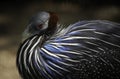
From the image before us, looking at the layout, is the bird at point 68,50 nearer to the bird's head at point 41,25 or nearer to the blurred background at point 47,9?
the bird's head at point 41,25

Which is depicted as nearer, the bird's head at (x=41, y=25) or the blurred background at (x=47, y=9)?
the bird's head at (x=41, y=25)

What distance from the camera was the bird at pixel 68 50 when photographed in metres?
1.92

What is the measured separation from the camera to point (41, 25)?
6.50ft

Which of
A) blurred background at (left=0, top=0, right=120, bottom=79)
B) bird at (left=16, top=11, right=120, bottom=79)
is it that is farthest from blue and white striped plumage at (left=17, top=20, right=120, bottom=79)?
blurred background at (left=0, top=0, right=120, bottom=79)

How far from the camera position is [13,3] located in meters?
3.44

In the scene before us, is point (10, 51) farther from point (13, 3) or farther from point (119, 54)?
point (119, 54)

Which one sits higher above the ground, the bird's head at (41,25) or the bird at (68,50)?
the bird's head at (41,25)

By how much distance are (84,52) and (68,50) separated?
0.08 metres

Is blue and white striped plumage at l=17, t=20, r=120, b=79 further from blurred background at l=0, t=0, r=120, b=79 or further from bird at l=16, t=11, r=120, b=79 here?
blurred background at l=0, t=0, r=120, b=79

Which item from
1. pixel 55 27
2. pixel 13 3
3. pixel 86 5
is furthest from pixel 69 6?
pixel 55 27

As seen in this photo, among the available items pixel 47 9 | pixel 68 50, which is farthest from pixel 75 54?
pixel 47 9

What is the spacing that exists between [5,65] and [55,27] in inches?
31.1

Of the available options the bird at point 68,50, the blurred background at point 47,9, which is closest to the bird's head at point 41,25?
the bird at point 68,50

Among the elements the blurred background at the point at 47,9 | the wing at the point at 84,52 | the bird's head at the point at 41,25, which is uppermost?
the blurred background at the point at 47,9
